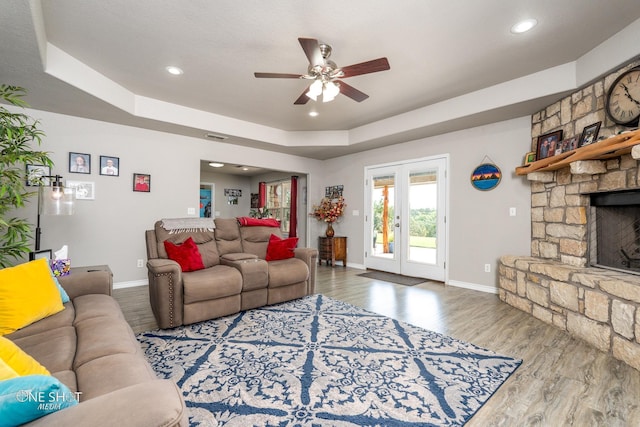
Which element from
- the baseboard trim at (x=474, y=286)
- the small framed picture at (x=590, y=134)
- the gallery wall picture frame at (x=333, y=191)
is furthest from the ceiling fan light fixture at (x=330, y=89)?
the gallery wall picture frame at (x=333, y=191)

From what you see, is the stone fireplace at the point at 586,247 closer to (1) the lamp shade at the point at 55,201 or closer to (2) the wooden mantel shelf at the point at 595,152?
(2) the wooden mantel shelf at the point at 595,152

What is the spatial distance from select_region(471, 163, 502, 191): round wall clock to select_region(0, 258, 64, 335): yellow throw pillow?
4.83 m

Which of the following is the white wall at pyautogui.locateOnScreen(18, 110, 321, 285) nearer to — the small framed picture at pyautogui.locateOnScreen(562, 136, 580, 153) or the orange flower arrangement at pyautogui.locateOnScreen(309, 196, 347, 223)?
the orange flower arrangement at pyautogui.locateOnScreen(309, 196, 347, 223)

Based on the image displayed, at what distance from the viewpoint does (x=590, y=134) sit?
2.90 m

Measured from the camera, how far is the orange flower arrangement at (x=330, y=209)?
6.36 meters

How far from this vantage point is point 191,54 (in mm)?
2955

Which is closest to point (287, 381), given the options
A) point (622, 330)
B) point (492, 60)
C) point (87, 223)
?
point (622, 330)

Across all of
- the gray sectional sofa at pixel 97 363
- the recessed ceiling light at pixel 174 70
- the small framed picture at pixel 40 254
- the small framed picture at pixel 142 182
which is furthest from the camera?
the small framed picture at pixel 142 182

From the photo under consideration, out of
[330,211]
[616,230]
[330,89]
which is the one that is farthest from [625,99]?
[330,211]

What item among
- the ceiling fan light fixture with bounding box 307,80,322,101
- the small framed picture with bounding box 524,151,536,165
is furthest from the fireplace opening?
the ceiling fan light fixture with bounding box 307,80,322,101

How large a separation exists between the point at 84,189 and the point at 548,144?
19.8 feet

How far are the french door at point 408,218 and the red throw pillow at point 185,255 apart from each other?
3514mm

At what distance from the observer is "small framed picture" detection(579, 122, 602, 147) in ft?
9.34

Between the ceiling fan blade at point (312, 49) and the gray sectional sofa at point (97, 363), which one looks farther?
the ceiling fan blade at point (312, 49)
